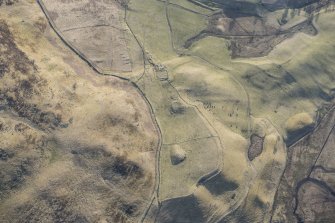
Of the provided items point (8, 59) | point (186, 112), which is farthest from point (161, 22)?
point (8, 59)

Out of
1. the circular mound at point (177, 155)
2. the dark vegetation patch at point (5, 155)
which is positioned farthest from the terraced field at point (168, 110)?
the circular mound at point (177, 155)

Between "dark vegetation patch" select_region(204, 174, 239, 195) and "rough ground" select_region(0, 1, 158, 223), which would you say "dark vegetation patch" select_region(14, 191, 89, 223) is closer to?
"rough ground" select_region(0, 1, 158, 223)

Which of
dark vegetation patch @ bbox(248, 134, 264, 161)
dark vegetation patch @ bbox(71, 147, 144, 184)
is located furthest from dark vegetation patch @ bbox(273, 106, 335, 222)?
dark vegetation patch @ bbox(71, 147, 144, 184)

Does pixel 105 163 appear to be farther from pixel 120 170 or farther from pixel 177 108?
pixel 177 108

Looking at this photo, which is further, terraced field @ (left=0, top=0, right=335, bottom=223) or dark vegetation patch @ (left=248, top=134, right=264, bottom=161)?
dark vegetation patch @ (left=248, top=134, right=264, bottom=161)

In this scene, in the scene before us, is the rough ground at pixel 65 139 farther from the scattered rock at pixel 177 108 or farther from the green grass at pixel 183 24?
the green grass at pixel 183 24

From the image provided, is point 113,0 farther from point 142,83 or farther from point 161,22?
point 142,83
